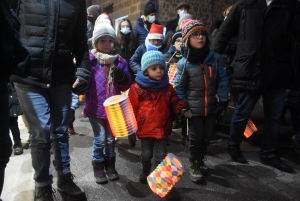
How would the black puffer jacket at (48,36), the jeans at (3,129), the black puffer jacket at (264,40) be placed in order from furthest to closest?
the black puffer jacket at (264,40) → the black puffer jacket at (48,36) → the jeans at (3,129)

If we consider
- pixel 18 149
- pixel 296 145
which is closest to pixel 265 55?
pixel 296 145

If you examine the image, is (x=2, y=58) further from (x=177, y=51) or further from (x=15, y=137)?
(x=177, y=51)

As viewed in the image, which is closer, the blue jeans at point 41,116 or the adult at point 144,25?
Result: the blue jeans at point 41,116

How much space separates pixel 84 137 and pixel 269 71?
321 centimetres

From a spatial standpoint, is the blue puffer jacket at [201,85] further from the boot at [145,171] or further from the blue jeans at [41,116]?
the blue jeans at [41,116]

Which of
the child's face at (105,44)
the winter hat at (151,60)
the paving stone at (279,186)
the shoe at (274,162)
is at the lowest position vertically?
the paving stone at (279,186)

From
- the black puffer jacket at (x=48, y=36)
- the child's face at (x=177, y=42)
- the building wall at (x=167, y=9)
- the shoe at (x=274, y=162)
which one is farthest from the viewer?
the building wall at (x=167, y=9)

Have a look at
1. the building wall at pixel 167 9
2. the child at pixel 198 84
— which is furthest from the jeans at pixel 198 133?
the building wall at pixel 167 9

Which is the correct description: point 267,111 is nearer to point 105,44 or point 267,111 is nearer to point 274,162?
point 274,162

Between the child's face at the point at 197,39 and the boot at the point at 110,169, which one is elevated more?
the child's face at the point at 197,39

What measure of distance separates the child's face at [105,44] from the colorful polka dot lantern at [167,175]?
4.74ft

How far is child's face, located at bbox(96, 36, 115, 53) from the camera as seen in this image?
318 centimetres

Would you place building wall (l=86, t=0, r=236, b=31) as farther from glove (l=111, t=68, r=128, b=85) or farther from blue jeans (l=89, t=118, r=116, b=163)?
blue jeans (l=89, t=118, r=116, b=163)

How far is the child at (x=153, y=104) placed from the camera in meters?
3.09
